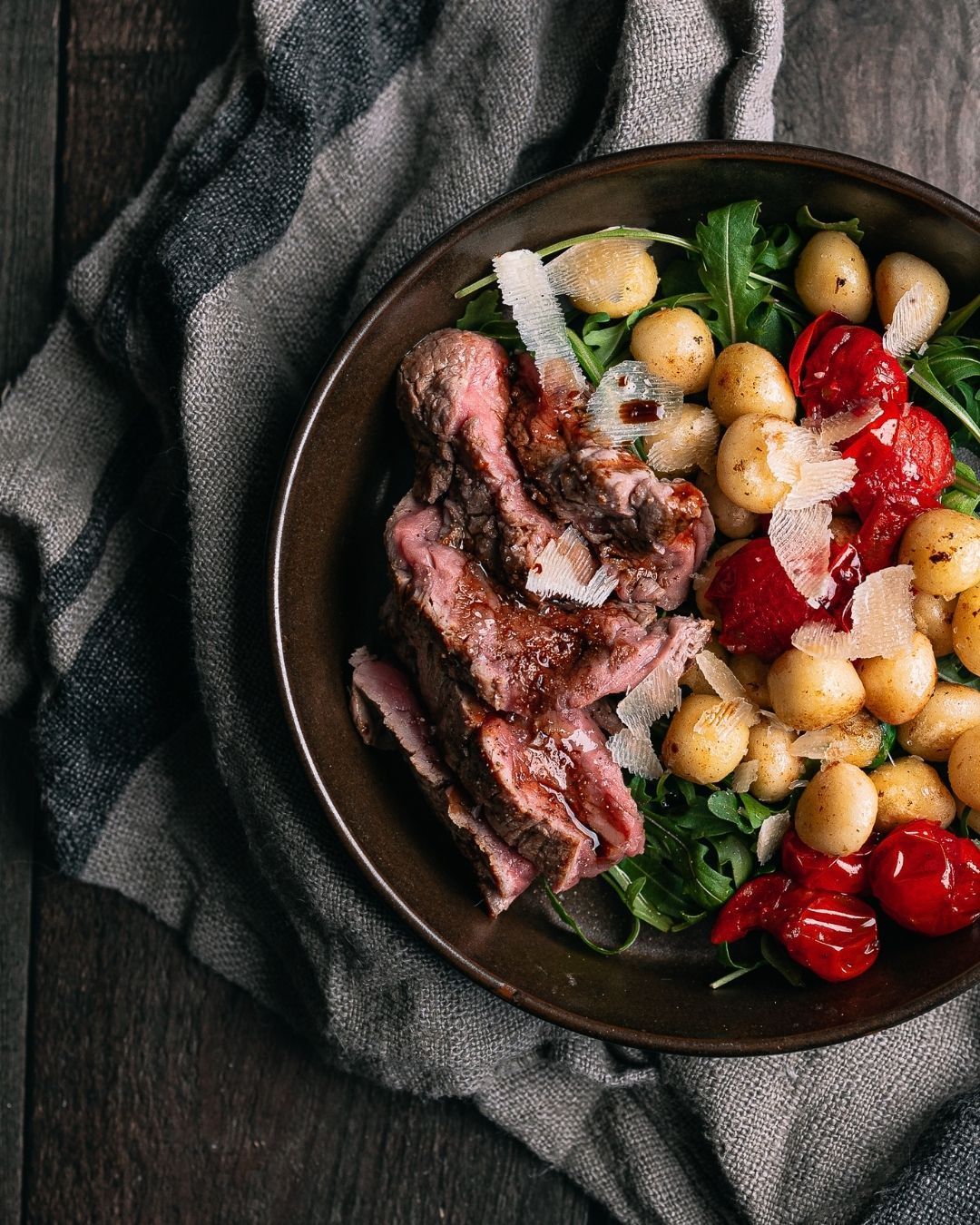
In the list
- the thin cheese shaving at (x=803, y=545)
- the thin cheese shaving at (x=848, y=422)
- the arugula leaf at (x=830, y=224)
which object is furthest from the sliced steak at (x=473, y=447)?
the arugula leaf at (x=830, y=224)

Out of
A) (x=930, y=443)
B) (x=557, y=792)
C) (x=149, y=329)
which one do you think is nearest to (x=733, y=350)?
(x=930, y=443)

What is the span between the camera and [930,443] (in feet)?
7.53

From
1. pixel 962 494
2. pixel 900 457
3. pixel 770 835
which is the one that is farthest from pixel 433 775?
pixel 962 494

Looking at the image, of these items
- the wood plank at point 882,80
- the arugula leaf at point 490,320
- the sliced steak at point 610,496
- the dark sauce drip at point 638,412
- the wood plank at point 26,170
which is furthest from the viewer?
the wood plank at point 26,170

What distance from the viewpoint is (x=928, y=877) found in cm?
224

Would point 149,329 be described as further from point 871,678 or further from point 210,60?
point 871,678

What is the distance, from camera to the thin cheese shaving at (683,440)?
7.73 feet

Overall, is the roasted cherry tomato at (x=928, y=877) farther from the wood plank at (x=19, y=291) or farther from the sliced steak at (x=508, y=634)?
the wood plank at (x=19, y=291)

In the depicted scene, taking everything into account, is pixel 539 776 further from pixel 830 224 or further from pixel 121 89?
pixel 121 89

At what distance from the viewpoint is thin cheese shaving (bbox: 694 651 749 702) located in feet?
7.66

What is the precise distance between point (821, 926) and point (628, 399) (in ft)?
3.96

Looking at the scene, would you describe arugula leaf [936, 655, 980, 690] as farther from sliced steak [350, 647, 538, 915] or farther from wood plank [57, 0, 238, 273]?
wood plank [57, 0, 238, 273]

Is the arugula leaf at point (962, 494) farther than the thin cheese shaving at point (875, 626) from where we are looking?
Yes

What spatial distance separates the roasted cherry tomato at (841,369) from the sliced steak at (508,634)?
621 millimetres
